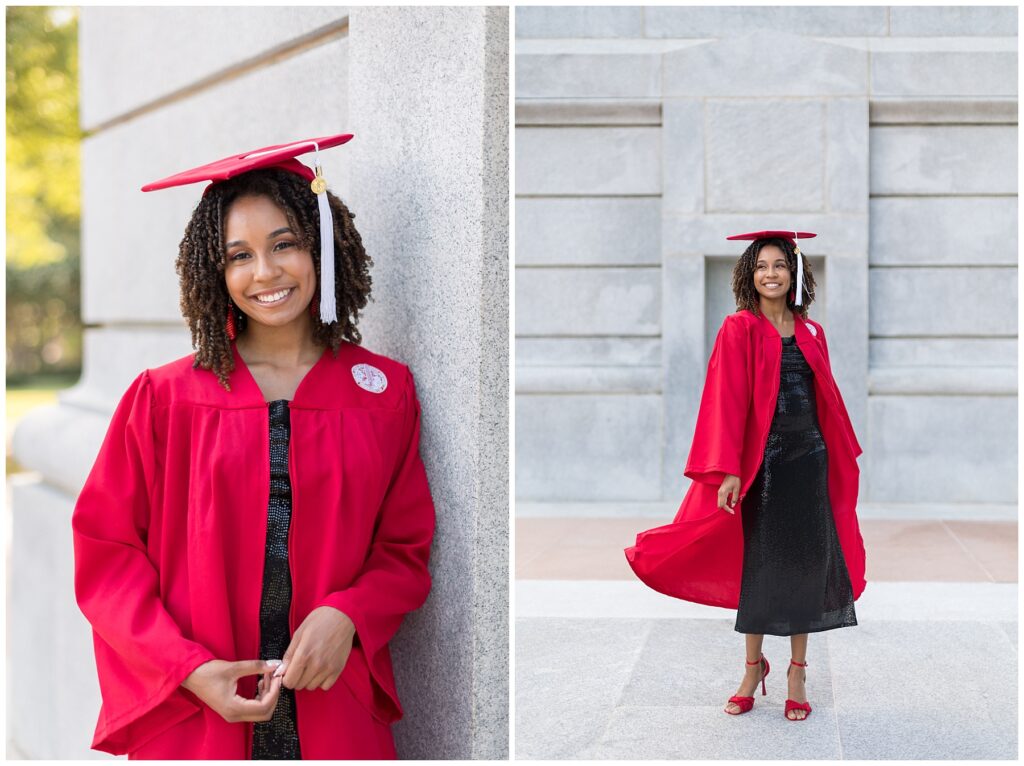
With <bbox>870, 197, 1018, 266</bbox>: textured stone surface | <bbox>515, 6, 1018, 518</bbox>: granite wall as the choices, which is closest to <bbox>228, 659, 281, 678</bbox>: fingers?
<bbox>515, 6, 1018, 518</bbox>: granite wall

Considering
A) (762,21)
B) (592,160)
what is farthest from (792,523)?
(762,21)

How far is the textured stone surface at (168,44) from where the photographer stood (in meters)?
3.70

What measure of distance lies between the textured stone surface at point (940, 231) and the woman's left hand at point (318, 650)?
24.8 feet

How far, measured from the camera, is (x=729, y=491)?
13.4 feet

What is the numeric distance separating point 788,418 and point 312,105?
205 centimetres

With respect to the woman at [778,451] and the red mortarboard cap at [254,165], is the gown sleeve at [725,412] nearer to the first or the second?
the woman at [778,451]

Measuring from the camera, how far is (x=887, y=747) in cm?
393

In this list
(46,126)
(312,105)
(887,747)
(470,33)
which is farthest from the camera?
(46,126)

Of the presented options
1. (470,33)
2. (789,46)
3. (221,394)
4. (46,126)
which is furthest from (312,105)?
(46,126)

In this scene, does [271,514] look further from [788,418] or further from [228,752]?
[788,418]

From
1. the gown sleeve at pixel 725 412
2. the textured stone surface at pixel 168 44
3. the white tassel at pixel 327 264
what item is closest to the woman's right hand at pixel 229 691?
the white tassel at pixel 327 264

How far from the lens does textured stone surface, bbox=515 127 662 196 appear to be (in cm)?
916

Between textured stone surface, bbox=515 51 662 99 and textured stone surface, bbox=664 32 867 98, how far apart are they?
152 millimetres

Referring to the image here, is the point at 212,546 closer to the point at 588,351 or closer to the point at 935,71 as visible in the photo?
the point at 588,351
